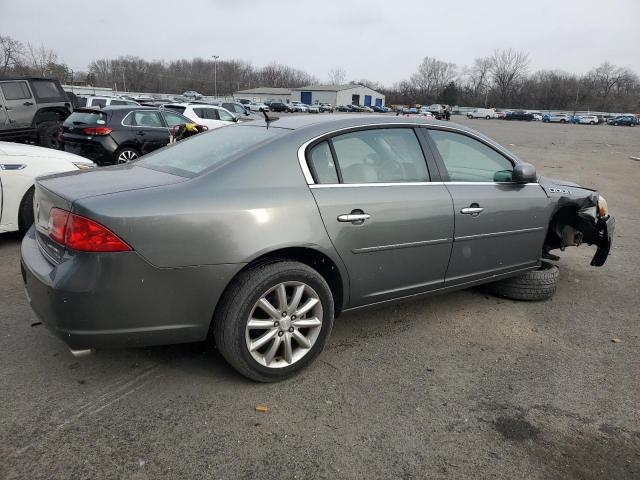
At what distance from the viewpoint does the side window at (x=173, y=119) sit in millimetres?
11254

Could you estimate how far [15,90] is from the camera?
11961 mm

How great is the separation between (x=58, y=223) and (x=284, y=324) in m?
1.32

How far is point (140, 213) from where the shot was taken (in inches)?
95.7

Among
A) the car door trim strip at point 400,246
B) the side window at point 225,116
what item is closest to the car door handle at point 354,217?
the car door trim strip at point 400,246

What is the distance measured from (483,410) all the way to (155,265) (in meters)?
1.95

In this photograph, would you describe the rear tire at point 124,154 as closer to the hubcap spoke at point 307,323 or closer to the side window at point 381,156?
the side window at point 381,156

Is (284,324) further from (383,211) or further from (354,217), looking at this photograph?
(383,211)

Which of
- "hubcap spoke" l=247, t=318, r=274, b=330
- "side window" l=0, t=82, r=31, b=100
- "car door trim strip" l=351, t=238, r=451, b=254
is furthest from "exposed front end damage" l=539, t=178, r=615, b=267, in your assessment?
"side window" l=0, t=82, r=31, b=100

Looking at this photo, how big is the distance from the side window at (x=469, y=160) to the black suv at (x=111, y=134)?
24.8 feet

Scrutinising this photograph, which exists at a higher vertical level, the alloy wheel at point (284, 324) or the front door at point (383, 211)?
the front door at point (383, 211)

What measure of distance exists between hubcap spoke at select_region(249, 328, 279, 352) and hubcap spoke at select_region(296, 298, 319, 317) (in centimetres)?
17

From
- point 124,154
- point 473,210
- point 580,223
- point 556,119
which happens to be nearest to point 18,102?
point 124,154

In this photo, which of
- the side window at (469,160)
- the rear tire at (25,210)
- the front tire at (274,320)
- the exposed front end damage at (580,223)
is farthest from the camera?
the rear tire at (25,210)

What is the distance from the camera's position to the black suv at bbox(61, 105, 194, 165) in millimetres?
9547
